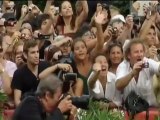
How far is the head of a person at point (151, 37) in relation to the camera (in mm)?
12336

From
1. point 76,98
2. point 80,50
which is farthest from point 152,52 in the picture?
point 76,98

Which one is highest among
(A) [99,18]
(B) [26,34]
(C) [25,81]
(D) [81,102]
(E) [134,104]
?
(A) [99,18]

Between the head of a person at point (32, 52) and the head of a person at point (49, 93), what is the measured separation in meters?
2.89

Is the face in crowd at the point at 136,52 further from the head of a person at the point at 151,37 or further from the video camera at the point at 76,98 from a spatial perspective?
the head of a person at the point at 151,37

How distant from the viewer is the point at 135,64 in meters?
10.6

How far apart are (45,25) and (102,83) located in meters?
3.45

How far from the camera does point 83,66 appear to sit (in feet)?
38.5

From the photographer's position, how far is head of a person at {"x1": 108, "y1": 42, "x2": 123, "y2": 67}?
38.1 ft

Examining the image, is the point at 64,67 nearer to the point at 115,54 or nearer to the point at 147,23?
the point at 115,54

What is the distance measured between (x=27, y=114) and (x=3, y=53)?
415 cm

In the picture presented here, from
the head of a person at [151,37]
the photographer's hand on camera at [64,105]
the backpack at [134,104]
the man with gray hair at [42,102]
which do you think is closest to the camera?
the man with gray hair at [42,102]

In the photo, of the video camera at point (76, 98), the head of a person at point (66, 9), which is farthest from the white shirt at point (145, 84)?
the head of a person at point (66, 9)

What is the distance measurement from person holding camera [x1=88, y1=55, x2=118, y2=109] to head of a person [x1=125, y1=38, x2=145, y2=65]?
0.36m

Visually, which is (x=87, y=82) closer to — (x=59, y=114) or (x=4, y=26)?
(x=59, y=114)
